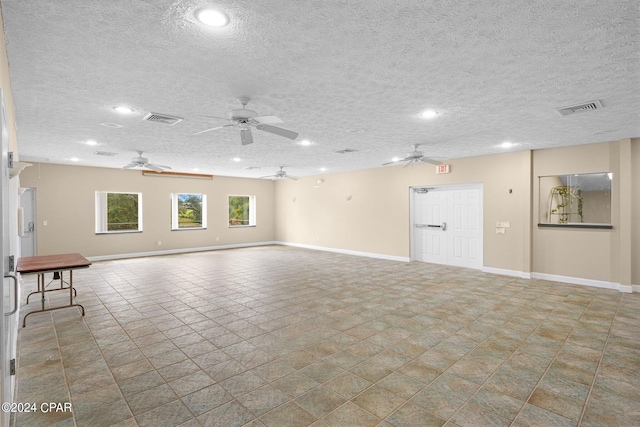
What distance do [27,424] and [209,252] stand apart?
8.07 m

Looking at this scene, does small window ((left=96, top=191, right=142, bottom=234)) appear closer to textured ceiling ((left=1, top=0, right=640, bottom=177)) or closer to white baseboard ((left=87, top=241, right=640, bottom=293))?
white baseboard ((left=87, top=241, right=640, bottom=293))

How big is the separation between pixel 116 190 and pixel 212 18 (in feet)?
27.6

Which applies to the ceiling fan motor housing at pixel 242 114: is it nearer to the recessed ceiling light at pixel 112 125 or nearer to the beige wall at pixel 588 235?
the recessed ceiling light at pixel 112 125

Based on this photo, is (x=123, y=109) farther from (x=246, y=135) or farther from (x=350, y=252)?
(x=350, y=252)

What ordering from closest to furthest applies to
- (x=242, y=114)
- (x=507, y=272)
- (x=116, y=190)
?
(x=242, y=114), (x=507, y=272), (x=116, y=190)

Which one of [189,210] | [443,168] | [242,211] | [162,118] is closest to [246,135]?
[162,118]

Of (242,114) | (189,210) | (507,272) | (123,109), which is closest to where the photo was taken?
(242,114)

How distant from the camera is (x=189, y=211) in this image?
10.6 m

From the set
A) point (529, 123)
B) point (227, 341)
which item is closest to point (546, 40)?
point (529, 123)

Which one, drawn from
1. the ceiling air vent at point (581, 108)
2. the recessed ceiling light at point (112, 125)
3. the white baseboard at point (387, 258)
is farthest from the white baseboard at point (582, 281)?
the recessed ceiling light at point (112, 125)

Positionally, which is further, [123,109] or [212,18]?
[123,109]

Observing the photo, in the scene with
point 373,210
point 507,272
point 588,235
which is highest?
point 373,210

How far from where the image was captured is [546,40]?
2189 millimetres

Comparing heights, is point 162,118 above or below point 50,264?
above
